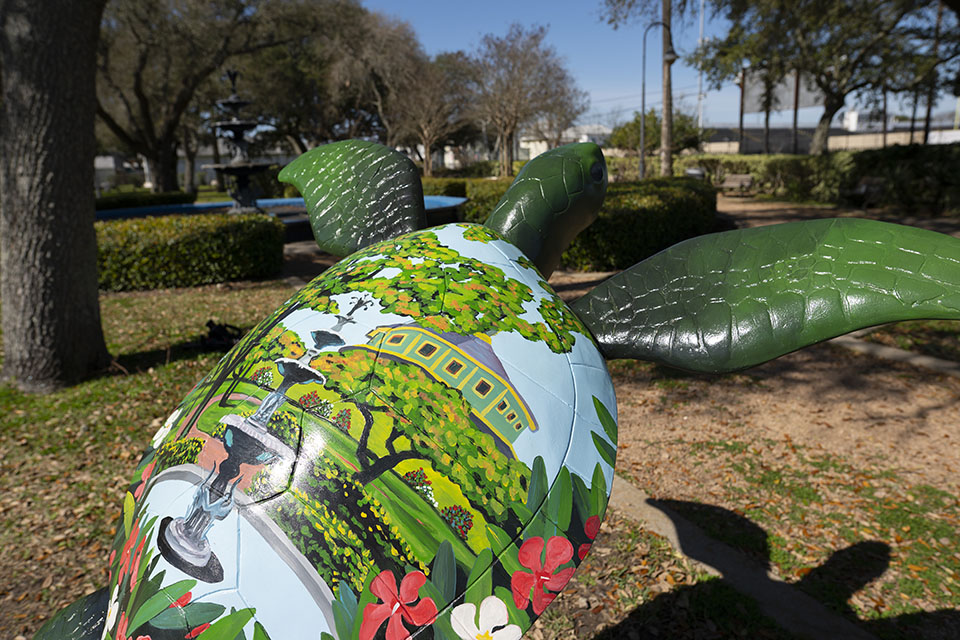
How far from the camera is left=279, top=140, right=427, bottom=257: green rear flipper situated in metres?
1.88

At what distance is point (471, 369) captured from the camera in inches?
48.7

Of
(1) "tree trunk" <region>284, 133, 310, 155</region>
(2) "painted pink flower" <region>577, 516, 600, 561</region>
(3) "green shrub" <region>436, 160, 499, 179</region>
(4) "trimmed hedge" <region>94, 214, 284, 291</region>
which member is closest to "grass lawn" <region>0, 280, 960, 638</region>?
(2) "painted pink flower" <region>577, 516, 600, 561</region>

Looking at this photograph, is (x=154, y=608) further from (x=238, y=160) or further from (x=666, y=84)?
(x=666, y=84)

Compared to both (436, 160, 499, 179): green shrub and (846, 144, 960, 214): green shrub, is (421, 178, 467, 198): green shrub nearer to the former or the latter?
(846, 144, 960, 214): green shrub

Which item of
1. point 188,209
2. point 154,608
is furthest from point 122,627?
point 188,209

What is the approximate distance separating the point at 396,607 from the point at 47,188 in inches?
205

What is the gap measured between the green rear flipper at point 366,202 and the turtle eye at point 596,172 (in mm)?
556

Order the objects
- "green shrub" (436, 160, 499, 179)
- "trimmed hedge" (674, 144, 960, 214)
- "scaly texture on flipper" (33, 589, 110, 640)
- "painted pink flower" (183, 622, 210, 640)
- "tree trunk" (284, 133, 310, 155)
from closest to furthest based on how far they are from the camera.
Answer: "painted pink flower" (183, 622, 210, 640) → "scaly texture on flipper" (33, 589, 110, 640) → "trimmed hedge" (674, 144, 960, 214) → "tree trunk" (284, 133, 310, 155) → "green shrub" (436, 160, 499, 179)

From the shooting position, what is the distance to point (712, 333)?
52.2 inches

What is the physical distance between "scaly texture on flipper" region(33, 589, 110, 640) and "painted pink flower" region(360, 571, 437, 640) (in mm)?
640

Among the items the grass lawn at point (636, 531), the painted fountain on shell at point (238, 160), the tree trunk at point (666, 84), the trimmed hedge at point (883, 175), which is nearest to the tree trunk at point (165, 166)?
the painted fountain on shell at point (238, 160)

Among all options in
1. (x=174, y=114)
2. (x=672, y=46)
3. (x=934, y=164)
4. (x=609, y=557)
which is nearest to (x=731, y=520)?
(x=609, y=557)

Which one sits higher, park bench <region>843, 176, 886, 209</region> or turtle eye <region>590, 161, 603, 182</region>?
park bench <region>843, 176, 886, 209</region>

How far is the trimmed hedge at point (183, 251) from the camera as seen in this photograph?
8.80 m
